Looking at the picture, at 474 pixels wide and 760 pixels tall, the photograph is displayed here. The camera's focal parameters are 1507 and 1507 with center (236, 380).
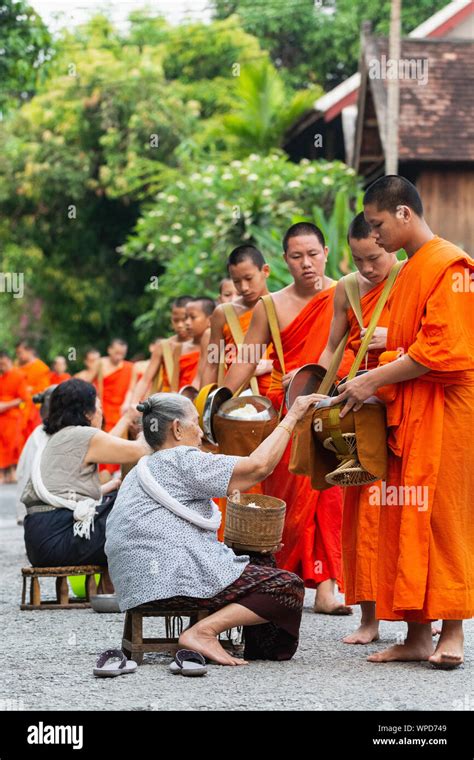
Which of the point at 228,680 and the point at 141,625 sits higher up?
the point at 141,625

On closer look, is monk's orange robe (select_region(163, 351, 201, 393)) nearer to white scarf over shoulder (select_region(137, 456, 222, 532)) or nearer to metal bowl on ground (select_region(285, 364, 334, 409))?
metal bowl on ground (select_region(285, 364, 334, 409))

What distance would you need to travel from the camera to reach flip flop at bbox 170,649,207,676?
607cm

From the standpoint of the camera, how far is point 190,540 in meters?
6.38

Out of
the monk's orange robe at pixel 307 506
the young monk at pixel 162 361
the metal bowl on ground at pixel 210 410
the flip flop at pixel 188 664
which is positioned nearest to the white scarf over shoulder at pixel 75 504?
the metal bowl on ground at pixel 210 410

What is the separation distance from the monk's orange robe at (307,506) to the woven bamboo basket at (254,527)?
62.3 inches

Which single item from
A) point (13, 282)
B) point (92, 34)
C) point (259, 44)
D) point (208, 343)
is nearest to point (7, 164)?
point (13, 282)

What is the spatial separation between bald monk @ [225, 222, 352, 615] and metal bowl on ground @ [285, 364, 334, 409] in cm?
110

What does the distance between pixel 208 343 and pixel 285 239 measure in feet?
5.94

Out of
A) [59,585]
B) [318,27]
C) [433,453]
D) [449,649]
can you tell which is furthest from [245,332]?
[318,27]

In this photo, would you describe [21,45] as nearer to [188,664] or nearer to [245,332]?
[245,332]

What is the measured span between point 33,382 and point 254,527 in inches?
597

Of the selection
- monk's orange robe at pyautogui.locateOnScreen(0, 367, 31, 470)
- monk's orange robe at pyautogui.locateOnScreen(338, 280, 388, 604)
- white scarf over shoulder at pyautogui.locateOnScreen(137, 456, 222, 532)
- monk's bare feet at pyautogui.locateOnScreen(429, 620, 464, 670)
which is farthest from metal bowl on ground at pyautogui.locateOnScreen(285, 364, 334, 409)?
monk's orange robe at pyautogui.locateOnScreen(0, 367, 31, 470)

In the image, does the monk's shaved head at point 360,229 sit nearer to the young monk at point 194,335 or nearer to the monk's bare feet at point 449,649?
the monk's bare feet at point 449,649

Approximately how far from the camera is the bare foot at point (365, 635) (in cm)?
713
